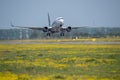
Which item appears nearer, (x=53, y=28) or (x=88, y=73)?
(x=88, y=73)

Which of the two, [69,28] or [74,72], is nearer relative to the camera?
[74,72]

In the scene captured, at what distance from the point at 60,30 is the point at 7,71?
87.6 meters

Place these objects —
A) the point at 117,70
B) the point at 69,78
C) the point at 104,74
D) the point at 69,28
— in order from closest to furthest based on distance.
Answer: the point at 69,78 < the point at 104,74 < the point at 117,70 < the point at 69,28

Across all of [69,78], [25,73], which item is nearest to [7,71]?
[25,73]

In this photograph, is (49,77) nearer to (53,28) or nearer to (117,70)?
(117,70)

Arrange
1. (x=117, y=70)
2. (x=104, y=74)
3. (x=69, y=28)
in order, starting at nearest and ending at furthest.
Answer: (x=104, y=74) < (x=117, y=70) < (x=69, y=28)

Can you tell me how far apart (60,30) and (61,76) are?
9165cm

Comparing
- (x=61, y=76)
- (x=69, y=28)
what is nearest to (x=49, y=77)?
(x=61, y=76)

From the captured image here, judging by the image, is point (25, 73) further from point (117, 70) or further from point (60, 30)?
point (60, 30)

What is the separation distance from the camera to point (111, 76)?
28422mm

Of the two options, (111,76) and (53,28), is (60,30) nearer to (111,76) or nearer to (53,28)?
(53,28)

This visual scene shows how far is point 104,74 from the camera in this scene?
2972 centimetres

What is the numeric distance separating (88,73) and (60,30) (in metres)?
89.3

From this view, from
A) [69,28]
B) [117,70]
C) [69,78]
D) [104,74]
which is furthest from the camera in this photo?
[69,28]
